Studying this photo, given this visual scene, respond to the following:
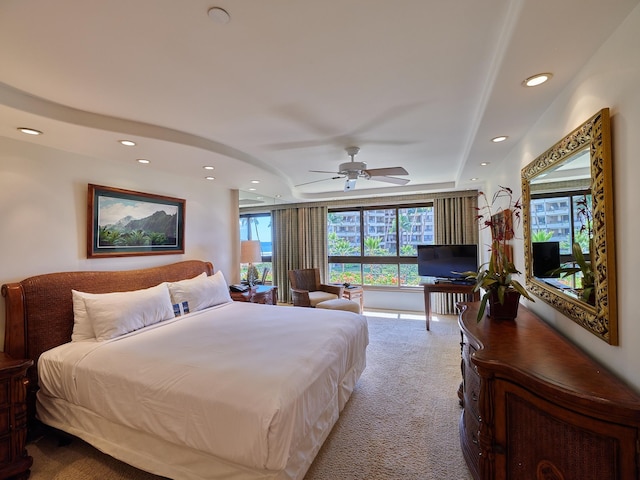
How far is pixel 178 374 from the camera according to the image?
175 centimetres

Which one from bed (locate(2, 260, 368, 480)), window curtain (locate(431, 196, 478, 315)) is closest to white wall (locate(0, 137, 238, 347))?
bed (locate(2, 260, 368, 480))

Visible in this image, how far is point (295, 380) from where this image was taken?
1.68m

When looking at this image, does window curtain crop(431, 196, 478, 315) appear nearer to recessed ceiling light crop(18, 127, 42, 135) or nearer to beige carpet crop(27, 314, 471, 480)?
beige carpet crop(27, 314, 471, 480)

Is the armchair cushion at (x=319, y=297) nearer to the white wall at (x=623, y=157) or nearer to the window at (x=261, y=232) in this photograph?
the window at (x=261, y=232)

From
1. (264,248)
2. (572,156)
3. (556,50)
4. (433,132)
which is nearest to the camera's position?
(556,50)

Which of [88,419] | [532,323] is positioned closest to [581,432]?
[532,323]

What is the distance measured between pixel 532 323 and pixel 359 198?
4374mm

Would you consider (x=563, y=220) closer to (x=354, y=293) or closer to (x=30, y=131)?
(x=30, y=131)

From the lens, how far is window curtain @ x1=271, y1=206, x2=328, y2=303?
6.40 metres

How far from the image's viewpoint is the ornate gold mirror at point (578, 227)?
1.29 m

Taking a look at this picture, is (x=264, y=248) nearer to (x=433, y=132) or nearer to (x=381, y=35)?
(x=433, y=132)

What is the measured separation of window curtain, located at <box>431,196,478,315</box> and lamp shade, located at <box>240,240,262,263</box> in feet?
11.4

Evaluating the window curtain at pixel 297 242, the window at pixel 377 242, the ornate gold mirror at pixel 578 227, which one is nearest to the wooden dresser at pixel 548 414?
the ornate gold mirror at pixel 578 227

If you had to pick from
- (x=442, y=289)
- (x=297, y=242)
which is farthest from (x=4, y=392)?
(x=297, y=242)
